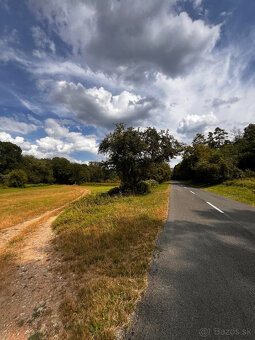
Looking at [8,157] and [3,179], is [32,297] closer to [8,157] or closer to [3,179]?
[3,179]

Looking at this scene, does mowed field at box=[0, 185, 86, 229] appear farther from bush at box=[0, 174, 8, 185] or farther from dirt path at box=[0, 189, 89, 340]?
bush at box=[0, 174, 8, 185]

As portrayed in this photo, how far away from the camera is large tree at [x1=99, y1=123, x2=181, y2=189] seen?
1454cm

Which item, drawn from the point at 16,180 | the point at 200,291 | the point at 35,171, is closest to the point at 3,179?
the point at 16,180

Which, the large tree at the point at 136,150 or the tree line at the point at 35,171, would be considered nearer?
the large tree at the point at 136,150

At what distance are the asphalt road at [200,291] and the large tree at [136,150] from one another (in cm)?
1093

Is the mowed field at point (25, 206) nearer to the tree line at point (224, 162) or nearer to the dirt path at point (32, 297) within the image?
the dirt path at point (32, 297)

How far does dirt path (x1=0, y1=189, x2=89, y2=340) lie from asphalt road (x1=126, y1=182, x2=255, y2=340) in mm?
1521

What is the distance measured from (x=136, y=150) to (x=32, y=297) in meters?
13.2

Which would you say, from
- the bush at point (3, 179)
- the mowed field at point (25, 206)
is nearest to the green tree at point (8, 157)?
the bush at point (3, 179)

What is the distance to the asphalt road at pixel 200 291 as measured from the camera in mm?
1890

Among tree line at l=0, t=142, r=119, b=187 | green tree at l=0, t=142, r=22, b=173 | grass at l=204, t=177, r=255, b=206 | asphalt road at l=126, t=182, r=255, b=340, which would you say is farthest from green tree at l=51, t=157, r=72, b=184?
asphalt road at l=126, t=182, r=255, b=340

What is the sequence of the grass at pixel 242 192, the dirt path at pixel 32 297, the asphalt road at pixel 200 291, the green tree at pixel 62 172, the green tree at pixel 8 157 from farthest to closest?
the green tree at pixel 62 172 < the green tree at pixel 8 157 < the grass at pixel 242 192 < the dirt path at pixel 32 297 < the asphalt road at pixel 200 291

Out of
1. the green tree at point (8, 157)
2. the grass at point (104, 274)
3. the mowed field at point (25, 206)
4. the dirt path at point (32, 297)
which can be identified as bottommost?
the mowed field at point (25, 206)

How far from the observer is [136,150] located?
48.8 feet
